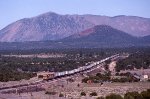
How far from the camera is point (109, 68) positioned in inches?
4887

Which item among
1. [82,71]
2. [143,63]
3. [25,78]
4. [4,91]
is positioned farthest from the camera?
[143,63]

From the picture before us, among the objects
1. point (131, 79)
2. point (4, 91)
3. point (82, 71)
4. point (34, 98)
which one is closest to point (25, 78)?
point (82, 71)

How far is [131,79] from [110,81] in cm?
405

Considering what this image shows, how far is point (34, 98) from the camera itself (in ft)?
189

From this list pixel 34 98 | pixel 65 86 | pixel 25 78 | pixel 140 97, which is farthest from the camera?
pixel 25 78

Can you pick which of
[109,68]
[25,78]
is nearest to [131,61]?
[109,68]

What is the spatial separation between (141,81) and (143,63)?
50.4 meters

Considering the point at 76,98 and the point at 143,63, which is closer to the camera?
the point at 76,98

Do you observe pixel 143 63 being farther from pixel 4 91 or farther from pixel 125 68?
pixel 4 91

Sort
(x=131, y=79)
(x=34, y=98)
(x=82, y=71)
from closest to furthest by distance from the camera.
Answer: (x=34, y=98), (x=131, y=79), (x=82, y=71)

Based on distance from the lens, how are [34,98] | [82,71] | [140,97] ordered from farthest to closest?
[82,71]
[34,98]
[140,97]

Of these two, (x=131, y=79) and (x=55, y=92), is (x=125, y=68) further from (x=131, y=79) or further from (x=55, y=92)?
(x=55, y=92)

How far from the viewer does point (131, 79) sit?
85.7m

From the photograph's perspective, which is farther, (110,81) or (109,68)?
(109,68)
